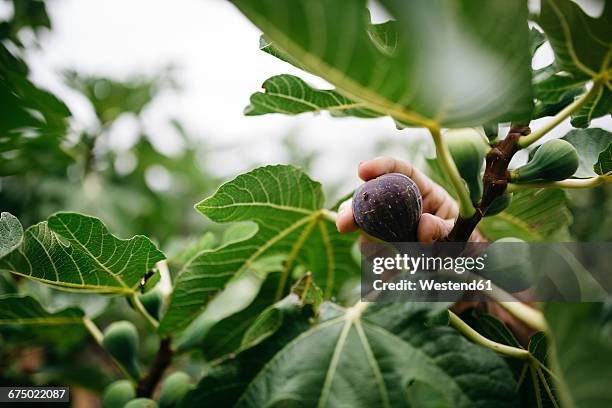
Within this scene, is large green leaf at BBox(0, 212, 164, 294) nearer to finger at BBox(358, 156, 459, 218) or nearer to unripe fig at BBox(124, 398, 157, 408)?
unripe fig at BBox(124, 398, 157, 408)

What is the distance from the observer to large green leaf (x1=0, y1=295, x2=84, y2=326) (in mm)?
1386

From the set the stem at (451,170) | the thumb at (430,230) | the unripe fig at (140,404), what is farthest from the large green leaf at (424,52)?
the unripe fig at (140,404)

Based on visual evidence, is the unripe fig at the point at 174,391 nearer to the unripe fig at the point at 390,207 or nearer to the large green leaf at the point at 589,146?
the unripe fig at the point at 390,207

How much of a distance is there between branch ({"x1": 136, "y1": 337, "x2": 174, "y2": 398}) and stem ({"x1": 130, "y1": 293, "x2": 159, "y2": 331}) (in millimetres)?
66

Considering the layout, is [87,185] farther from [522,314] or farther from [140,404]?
[522,314]

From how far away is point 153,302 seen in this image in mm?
1479

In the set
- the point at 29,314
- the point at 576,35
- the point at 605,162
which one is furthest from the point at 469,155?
the point at 29,314

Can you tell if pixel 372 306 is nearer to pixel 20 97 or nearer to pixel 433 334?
pixel 433 334

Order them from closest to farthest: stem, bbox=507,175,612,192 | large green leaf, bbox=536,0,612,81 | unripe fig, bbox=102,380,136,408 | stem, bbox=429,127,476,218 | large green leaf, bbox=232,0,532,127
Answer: large green leaf, bbox=232,0,532,127
large green leaf, bbox=536,0,612,81
stem, bbox=429,127,476,218
stem, bbox=507,175,612,192
unripe fig, bbox=102,380,136,408

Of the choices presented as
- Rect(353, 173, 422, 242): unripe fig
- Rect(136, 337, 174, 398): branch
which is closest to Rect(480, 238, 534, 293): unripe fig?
Rect(353, 173, 422, 242): unripe fig

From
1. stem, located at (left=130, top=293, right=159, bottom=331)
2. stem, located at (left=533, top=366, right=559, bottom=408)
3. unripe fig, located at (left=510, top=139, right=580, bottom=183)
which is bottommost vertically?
stem, located at (left=130, top=293, right=159, bottom=331)

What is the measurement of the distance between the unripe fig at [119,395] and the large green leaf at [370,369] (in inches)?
18.6

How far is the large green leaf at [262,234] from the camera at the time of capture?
1333 millimetres

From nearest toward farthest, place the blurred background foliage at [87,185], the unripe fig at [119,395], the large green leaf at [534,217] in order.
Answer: the unripe fig at [119,395] < the large green leaf at [534,217] < the blurred background foliage at [87,185]
